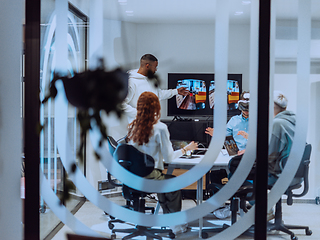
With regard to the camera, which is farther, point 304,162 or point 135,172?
point 135,172

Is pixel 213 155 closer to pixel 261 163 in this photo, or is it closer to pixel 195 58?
pixel 261 163

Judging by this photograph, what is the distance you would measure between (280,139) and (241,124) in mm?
297

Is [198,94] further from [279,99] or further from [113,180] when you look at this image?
[113,180]

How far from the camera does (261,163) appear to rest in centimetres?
204

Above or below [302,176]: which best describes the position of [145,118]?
above

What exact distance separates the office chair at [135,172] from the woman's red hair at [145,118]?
0.10 metres

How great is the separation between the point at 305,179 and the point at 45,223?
6.37 feet

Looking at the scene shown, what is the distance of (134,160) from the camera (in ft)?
7.25

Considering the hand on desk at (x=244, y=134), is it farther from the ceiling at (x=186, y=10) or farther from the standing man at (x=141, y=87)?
the ceiling at (x=186, y=10)

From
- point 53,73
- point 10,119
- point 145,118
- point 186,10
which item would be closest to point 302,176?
point 145,118

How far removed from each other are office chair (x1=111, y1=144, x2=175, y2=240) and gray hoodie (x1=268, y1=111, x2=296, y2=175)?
2.86 ft

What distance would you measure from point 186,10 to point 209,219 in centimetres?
150

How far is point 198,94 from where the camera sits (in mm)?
2164

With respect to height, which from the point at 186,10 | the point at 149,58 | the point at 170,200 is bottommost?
the point at 170,200
